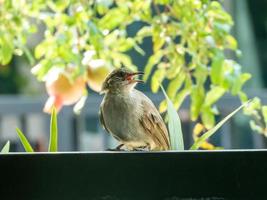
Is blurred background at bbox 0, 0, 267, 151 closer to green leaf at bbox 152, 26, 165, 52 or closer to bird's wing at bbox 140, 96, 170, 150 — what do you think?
green leaf at bbox 152, 26, 165, 52

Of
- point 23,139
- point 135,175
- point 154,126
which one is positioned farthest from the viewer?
point 154,126

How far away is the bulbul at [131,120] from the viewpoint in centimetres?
211

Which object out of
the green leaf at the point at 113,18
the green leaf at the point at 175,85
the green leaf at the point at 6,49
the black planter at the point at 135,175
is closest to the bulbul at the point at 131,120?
the green leaf at the point at 175,85

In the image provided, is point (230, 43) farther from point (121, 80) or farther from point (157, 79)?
A: point (121, 80)

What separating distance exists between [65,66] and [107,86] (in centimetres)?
28

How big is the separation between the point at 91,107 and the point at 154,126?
372 cm

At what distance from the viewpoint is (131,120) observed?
2109 millimetres

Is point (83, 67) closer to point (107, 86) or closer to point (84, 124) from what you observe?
point (107, 86)

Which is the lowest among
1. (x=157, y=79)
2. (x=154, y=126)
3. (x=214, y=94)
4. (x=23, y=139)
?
(x=23, y=139)

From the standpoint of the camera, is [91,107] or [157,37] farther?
[91,107]

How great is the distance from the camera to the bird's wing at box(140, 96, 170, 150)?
6.93 feet

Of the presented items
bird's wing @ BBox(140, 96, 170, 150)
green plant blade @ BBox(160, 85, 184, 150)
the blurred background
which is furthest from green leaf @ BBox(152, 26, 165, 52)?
the blurred background

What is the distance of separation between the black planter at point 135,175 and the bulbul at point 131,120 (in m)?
0.88

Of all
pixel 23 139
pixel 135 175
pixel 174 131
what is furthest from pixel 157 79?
pixel 135 175
